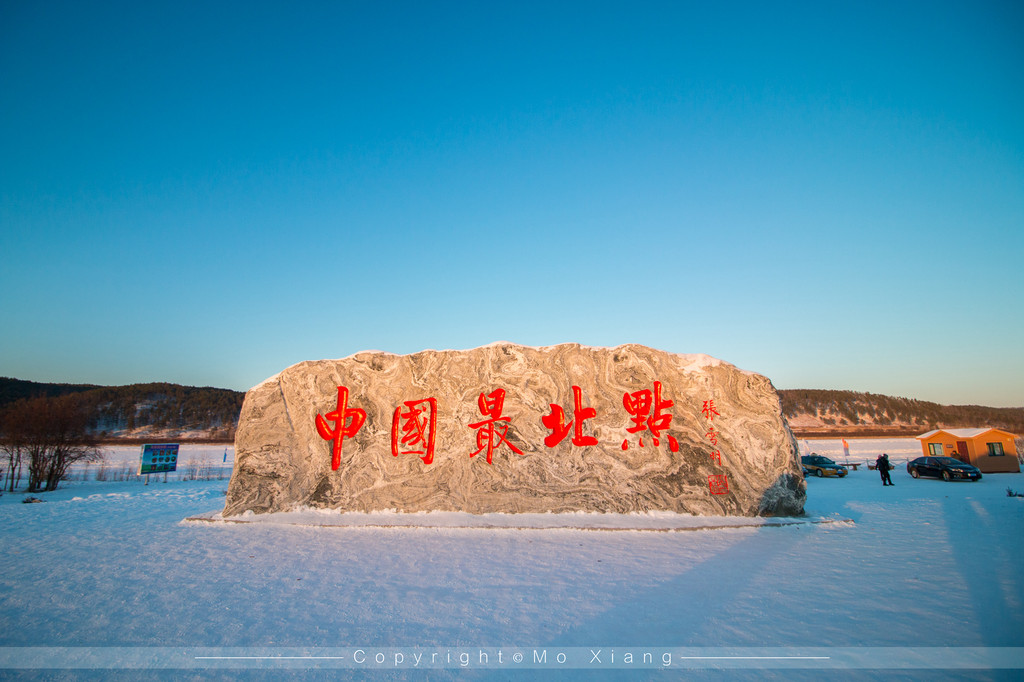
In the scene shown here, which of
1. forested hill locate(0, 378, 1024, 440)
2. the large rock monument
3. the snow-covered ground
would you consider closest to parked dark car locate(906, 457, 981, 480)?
the snow-covered ground

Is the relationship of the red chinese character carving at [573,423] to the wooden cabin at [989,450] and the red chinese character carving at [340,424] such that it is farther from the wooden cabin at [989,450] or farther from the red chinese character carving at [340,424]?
the wooden cabin at [989,450]

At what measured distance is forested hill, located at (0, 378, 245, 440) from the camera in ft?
191

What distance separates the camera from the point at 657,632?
4398mm

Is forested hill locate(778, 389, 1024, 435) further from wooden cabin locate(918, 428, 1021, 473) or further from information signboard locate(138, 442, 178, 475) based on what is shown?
information signboard locate(138, 442, 178, 475)

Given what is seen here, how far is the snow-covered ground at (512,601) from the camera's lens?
3.87 meters

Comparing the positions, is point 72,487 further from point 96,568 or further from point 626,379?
point 626,379

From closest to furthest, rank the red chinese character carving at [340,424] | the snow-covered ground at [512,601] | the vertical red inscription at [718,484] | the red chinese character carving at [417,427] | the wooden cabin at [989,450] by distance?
the snow-covered ground at [512,601] → the vertical red inscription at [718,484] → the red chinese character carving at [417,427] → the red chinese character carving at [340,424] → the wooden cabin at [989,450]

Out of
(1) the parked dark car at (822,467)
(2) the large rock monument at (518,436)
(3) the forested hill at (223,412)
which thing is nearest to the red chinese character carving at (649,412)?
(2) the large rock monument at (518,436)

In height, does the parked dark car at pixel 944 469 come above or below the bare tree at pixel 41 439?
below

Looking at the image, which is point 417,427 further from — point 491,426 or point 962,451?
point 962,451

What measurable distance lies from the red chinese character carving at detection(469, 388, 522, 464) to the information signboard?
1315cm

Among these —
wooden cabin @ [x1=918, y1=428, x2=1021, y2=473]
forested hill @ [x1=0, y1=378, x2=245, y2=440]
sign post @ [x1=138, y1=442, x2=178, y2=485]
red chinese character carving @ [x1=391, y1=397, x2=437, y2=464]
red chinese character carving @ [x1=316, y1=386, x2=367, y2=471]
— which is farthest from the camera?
forested hill @ [x1=0, y1=378, x2=245, y2=440]

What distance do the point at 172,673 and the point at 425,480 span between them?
6583 mm

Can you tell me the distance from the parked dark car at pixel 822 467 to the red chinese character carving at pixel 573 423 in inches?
663
